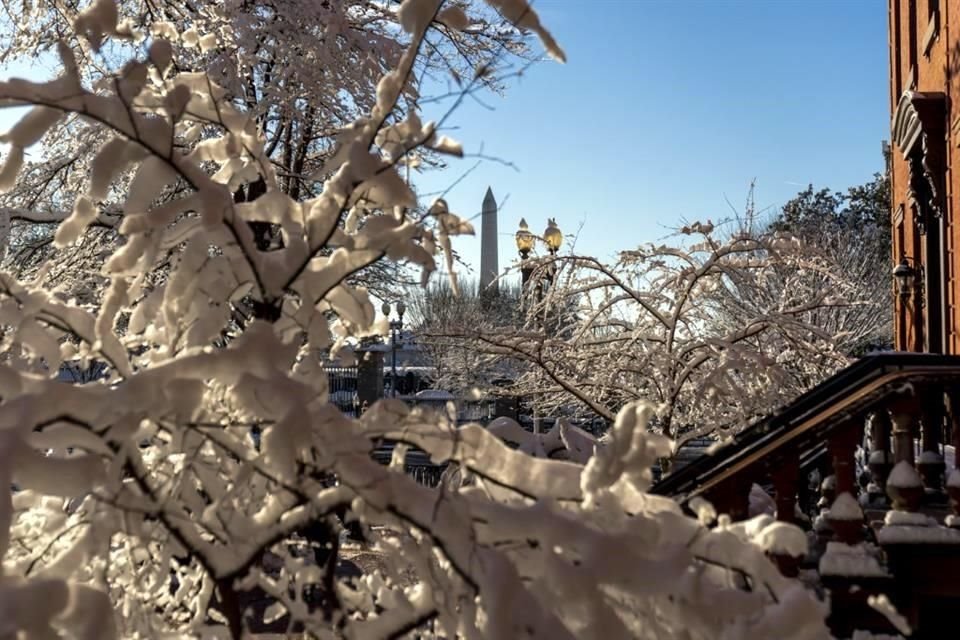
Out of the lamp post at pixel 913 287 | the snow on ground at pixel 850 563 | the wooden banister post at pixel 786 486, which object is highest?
the lamp post at pixel 913 287

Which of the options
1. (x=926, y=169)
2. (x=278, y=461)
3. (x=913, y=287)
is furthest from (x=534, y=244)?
(x=278, y=461)

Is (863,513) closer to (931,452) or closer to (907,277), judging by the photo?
(931,452)

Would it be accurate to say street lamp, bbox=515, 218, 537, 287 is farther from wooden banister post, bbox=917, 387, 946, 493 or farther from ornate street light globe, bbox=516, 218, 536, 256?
wooden banister post, bbox=917, 387, 946, 493

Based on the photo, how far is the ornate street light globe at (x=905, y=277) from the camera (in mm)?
12148

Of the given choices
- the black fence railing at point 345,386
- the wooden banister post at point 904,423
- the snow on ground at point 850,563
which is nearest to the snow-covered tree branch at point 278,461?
the snow on ground at point 850,563

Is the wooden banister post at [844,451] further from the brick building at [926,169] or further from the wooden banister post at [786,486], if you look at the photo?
the brick building at [926,169]

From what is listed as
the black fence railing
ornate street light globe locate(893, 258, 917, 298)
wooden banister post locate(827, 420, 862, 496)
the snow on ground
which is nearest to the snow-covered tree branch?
the snow on ground

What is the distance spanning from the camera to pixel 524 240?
11.0 metres

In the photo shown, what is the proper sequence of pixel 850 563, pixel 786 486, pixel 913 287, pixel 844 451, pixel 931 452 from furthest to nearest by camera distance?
pixel 913 287, pixel 931 452, pixel 786 486, pixel 844 451, pixel 850 563

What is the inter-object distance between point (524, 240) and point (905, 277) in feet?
17.8

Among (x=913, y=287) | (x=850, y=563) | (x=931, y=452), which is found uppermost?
(x=913, y=287)

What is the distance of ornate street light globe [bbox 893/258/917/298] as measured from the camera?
1215 cm

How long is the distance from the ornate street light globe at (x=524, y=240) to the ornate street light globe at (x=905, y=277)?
512 centimetres

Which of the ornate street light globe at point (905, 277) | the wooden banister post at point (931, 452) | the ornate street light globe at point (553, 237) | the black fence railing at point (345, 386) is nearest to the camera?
the wooden banister post at point (931, 452)
